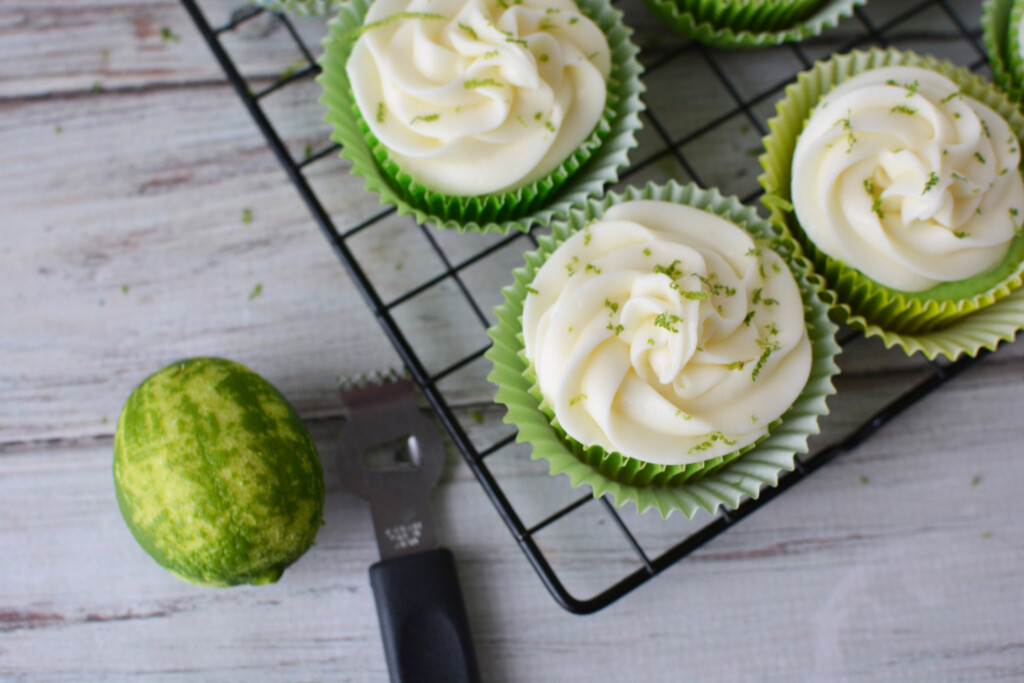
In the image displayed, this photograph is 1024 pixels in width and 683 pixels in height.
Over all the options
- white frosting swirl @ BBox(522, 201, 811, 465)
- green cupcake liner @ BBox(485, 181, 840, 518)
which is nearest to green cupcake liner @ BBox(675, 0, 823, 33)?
green cupcake liner @ BBox(485, 181, 840, 518)

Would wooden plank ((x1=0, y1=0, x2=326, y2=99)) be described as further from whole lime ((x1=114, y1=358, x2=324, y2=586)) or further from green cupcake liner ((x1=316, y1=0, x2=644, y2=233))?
whole lime ((x1=114, y1=358, x2=324, y2=586))

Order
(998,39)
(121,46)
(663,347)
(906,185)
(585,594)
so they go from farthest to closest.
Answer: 1. (121,46)
2. (998,39)
3. (585,594)
4. (906,185)
5. (663,347)

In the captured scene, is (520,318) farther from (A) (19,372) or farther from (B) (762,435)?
(A) (19,372)

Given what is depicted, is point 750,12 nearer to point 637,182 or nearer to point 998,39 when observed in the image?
point 637,182

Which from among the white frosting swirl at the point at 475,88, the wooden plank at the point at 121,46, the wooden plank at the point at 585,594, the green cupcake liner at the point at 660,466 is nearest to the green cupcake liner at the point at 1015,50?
the green cupcake liner at the point at 660,466

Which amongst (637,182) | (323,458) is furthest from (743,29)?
(323,458)
